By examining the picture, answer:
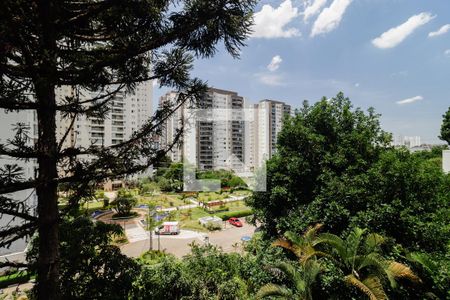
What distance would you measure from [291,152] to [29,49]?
8412mm

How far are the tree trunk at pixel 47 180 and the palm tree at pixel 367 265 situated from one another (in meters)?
5.80

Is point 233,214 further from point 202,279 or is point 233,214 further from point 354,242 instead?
point 354,242

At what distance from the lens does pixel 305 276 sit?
19.8 feet

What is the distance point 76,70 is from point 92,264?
3268mm

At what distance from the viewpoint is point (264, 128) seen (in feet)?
169

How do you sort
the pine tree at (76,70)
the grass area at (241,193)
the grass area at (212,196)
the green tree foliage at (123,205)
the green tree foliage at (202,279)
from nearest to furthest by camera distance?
the pine tree at (76,70) < the green tree foliage at (202,279) < the green tree foliage at (123,205) < the grass area at (212,196) < the grass area at (241,193)

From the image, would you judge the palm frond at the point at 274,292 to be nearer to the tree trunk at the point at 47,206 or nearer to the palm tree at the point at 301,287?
the palm tree at the point at 301,287

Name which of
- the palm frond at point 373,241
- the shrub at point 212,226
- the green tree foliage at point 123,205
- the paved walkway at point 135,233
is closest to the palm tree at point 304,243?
the palm frond at point 373,241

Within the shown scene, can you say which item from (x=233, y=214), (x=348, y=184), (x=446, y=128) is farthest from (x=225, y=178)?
(x=348, y=184)

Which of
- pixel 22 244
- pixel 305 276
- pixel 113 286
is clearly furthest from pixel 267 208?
pixel 22 244

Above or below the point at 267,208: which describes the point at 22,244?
below

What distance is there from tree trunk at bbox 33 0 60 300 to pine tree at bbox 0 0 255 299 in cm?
1

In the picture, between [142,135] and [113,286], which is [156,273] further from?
[142,135]

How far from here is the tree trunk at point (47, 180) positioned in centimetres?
291
